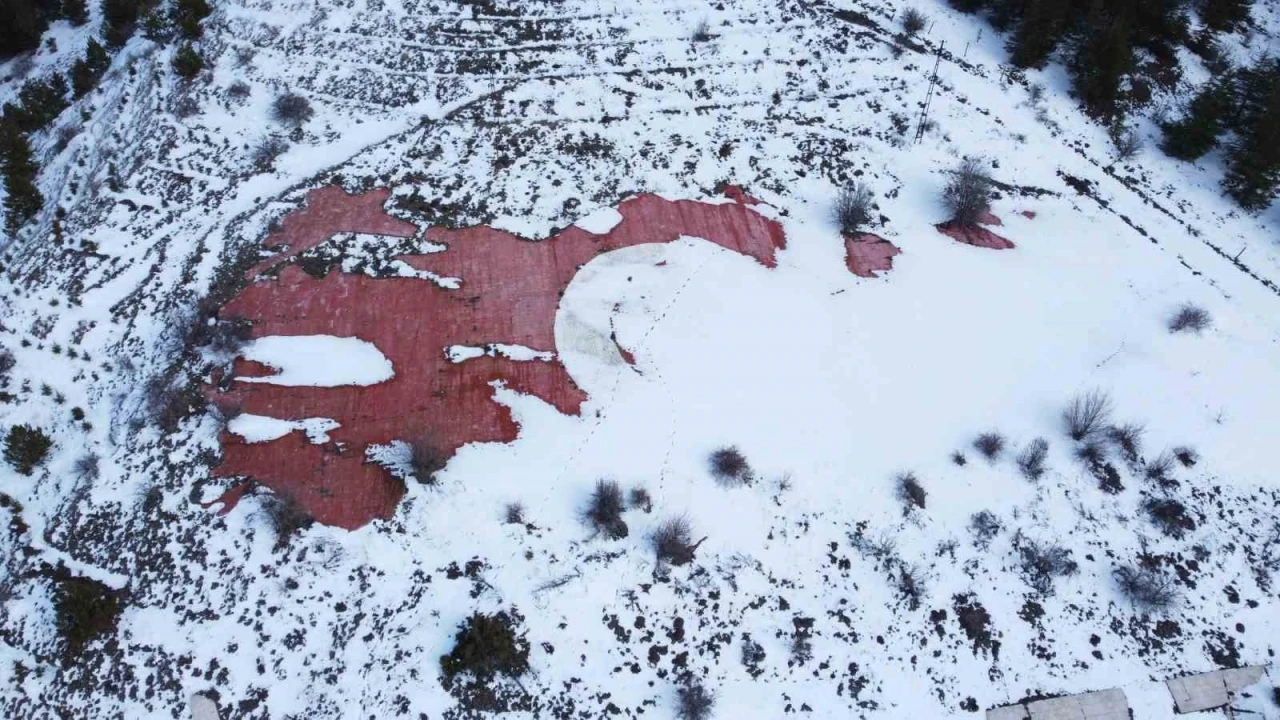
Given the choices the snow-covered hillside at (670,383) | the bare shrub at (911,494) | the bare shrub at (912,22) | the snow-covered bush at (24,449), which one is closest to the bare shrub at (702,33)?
the snow-covered hillside at (670,383)

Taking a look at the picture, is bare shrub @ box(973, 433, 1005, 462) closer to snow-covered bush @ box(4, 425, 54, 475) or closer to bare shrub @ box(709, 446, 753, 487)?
bare shrub @ box(709, 446, 753, 487)

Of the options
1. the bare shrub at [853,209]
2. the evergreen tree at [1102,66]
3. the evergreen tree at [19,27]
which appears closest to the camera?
the bare shrub at [853,209]

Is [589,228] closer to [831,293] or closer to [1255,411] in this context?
[831,293]

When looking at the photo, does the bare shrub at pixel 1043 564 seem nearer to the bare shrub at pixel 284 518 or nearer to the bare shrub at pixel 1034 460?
the bare shrub at pixel 1034 460

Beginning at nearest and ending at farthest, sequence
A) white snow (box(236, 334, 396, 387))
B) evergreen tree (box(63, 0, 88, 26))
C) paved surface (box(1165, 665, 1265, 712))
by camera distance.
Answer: paved surface (box(1165, 665, 1265, 712))
white snow (box(236, 334, 396, 387))
evergreen tree (box(63, 0, 88, 26))

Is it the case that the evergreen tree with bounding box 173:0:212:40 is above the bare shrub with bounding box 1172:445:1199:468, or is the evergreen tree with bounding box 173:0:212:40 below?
above

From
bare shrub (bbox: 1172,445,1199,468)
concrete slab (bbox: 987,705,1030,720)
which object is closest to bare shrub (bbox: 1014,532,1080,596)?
concrete slab (bbox: 987,705,1030,720)

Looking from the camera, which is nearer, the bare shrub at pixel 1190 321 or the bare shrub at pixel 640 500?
the bare shrub at pixel 640 500
